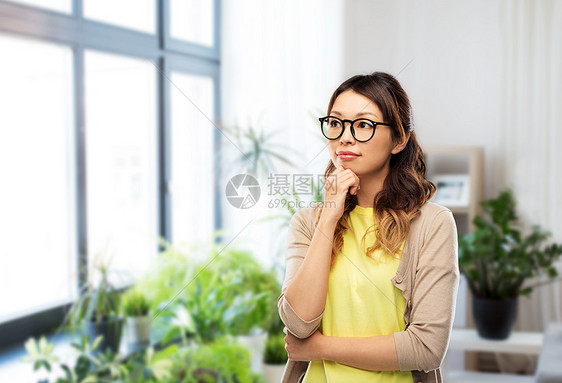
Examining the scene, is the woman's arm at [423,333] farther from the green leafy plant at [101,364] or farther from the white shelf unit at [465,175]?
the white shelf unit at [465,175]

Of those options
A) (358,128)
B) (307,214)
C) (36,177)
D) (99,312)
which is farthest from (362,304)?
(36,177)

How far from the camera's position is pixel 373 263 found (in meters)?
0.87

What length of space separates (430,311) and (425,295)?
0.08 feet

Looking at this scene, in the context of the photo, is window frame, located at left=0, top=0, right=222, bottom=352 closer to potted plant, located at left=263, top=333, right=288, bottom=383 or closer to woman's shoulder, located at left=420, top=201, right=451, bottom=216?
potted plant, located at left=263, top=333, right=288, bottom=383

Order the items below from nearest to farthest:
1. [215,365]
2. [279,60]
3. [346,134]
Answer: [346,134] < [215,365] < [279,60]

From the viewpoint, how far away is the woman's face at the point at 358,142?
0.81 metres

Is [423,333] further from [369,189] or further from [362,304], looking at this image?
[369,189]

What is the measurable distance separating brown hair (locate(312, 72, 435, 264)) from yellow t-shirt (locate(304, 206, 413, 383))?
2cm

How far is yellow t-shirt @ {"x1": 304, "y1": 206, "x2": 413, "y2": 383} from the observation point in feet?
2.84

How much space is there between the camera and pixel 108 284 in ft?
7.54

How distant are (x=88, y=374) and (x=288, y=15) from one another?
2.28 metres

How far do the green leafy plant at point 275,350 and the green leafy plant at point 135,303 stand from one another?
58 cm

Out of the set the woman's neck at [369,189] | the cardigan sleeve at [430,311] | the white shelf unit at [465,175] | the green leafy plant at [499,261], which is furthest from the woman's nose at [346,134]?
the white shelf unit at [465,175]

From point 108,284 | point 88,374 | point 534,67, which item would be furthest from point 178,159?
point 534,67
